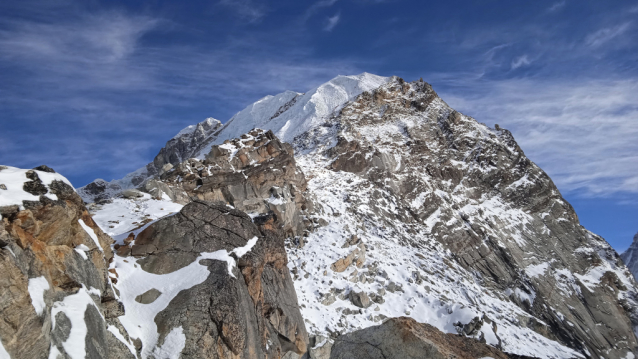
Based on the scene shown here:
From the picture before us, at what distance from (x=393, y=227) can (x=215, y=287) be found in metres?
33.8

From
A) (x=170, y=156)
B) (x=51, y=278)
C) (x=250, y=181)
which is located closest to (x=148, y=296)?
(x=51, y=278)

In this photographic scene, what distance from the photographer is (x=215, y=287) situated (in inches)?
674

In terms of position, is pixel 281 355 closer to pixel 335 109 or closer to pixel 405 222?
pixel 405 222

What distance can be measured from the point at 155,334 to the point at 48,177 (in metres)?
6.63

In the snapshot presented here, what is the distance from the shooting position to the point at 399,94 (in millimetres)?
80438

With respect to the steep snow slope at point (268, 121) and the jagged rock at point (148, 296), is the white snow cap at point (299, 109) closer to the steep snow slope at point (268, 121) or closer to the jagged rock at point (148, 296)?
the steep snow slope at point (268, 121)

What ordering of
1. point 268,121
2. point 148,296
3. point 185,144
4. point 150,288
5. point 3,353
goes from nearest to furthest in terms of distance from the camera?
point 3,353
point 148,296
point 150,288
point 268,121
point 185,144

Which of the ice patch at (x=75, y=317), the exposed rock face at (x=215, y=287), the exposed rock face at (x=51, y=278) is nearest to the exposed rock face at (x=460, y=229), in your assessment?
the exposed rock face at (x=215, y=287)

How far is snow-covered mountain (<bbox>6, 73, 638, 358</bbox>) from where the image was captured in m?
22.9

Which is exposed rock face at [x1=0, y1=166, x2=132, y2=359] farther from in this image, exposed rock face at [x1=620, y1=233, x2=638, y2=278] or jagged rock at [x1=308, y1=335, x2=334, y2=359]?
exposed rock face at [x1=620, y1=233, x2=638, y2=278]

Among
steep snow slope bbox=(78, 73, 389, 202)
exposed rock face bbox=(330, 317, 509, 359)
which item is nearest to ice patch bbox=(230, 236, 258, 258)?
exposed rock face bbox=(330, 317, 509, 359)

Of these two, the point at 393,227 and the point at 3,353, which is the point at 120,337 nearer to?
the point at 3,353

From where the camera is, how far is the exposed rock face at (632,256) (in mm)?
159625

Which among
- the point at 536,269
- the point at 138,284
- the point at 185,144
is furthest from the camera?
the point at 185,144
